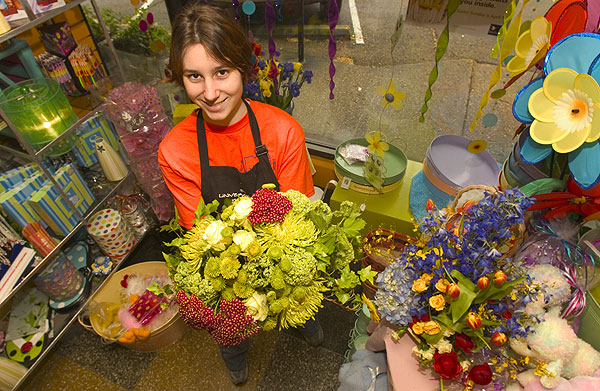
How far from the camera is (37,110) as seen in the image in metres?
1.59

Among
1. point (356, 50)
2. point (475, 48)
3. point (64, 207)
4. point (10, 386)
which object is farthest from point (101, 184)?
point (475, 48)

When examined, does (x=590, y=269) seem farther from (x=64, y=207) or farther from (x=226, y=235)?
(x=64, y=207)

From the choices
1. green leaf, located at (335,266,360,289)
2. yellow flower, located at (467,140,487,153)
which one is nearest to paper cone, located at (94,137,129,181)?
green leaf, located at (335,266,360,289)

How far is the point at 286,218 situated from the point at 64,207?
147cm

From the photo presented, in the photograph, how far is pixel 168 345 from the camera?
6.51ft

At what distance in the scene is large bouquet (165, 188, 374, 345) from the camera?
2.81ft

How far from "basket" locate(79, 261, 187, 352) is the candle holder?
2.59 feet

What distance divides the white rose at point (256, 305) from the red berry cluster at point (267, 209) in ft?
0.61

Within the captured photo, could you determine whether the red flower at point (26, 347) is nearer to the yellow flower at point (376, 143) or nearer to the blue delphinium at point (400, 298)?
the blue delphinium at point (400, 298)

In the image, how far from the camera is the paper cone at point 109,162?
196cm

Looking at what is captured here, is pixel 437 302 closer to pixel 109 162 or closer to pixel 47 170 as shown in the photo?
pixel 47 170

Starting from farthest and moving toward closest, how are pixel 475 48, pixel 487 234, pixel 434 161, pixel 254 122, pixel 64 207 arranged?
pixel 475 48 → pixel 64 207 → pixel 434 161 → pixel 254 122 → pixel 487 234

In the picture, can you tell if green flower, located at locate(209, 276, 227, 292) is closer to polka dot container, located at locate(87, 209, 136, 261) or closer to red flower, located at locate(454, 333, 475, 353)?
red flower, located at locate(454, 333, 475, 353)

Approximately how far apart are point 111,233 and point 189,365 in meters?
0.88
